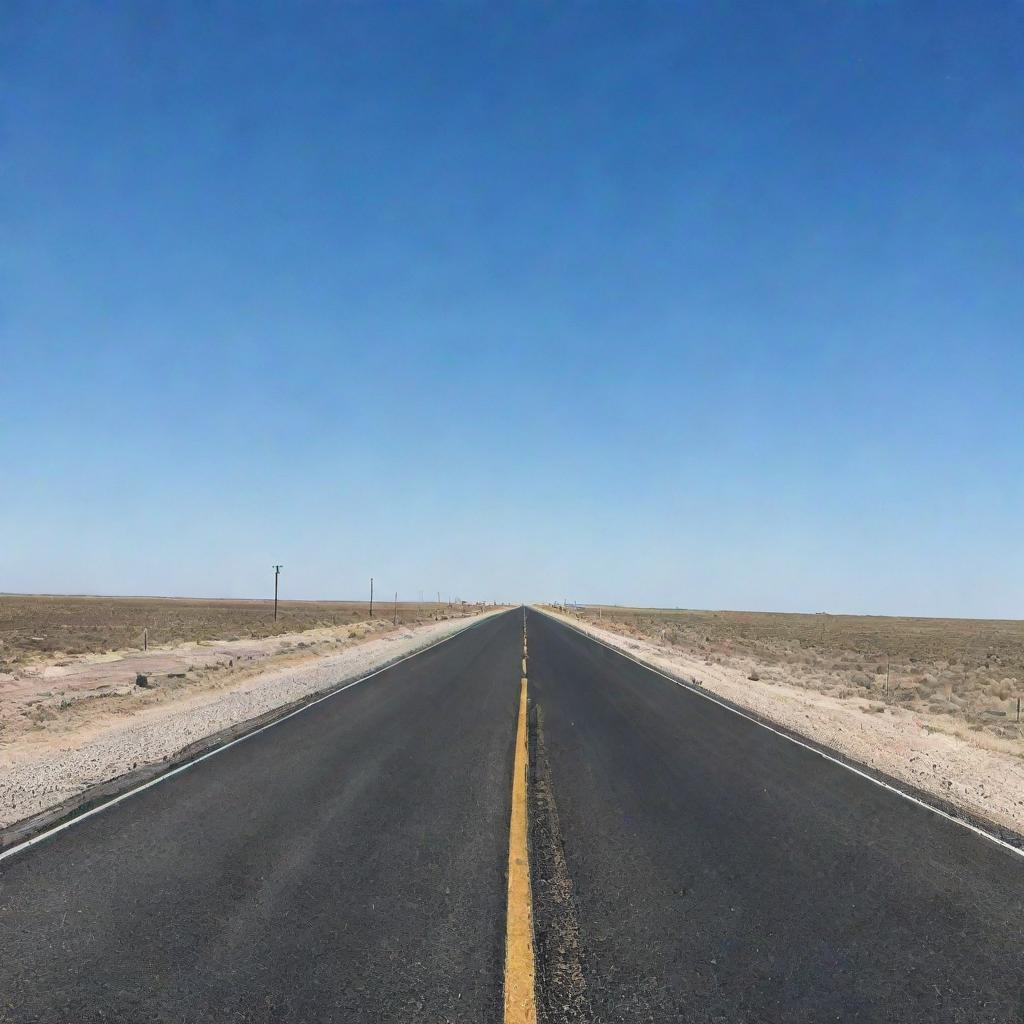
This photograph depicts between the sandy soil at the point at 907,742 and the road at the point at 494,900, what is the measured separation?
1.43 metres

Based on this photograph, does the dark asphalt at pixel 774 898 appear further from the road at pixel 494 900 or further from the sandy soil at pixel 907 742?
the sandy soil at pixel 907 742

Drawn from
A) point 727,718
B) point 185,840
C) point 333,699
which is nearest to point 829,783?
point 727,718

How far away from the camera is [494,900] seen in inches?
171

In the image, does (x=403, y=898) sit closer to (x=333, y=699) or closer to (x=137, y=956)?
(x=137, y=956)

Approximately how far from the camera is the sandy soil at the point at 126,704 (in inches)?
312

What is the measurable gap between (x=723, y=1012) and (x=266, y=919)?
283 centimetres

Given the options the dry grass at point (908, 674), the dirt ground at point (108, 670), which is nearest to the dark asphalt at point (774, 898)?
the dirt ground at point (108, 670)

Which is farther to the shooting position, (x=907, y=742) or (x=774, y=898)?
(x=907, y=742)

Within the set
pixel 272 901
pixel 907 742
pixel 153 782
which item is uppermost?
pixel 272 901

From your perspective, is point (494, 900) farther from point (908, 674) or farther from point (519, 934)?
point (908, 674)

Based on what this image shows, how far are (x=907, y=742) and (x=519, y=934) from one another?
1066 centimetres

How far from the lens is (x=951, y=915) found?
4.47 metres

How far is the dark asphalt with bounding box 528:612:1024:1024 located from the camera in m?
3.41

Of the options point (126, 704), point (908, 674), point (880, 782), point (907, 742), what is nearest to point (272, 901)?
point (880, 782)
